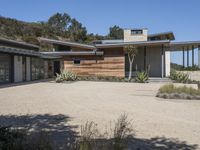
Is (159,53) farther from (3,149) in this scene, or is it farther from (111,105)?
(3,149)

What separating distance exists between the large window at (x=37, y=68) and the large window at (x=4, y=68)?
5670mm

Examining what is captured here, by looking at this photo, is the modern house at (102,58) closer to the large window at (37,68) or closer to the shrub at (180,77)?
the large window at (37,68)

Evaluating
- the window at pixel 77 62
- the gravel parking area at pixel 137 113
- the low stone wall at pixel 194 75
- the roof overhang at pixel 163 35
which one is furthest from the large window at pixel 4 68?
the roof overhang at pixel 163 35

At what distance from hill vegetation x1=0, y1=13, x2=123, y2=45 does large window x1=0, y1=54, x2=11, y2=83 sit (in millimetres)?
22701

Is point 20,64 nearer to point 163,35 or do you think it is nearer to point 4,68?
point 4,68

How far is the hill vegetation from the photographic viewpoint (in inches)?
2069

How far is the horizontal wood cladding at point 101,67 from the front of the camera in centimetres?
3103

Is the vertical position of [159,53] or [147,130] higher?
[159,53]

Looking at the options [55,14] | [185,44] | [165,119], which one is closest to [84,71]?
[185,44]

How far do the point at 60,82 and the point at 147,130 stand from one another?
65.7 feet

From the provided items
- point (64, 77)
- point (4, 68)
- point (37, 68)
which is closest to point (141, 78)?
point (64, 77)

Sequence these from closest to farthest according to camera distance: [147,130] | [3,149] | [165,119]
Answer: [3,149] → [147,130] → [165,119]

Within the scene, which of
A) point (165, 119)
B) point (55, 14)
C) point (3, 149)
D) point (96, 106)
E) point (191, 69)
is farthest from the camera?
point (55, 14)

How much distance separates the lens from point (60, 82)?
27.9 m
